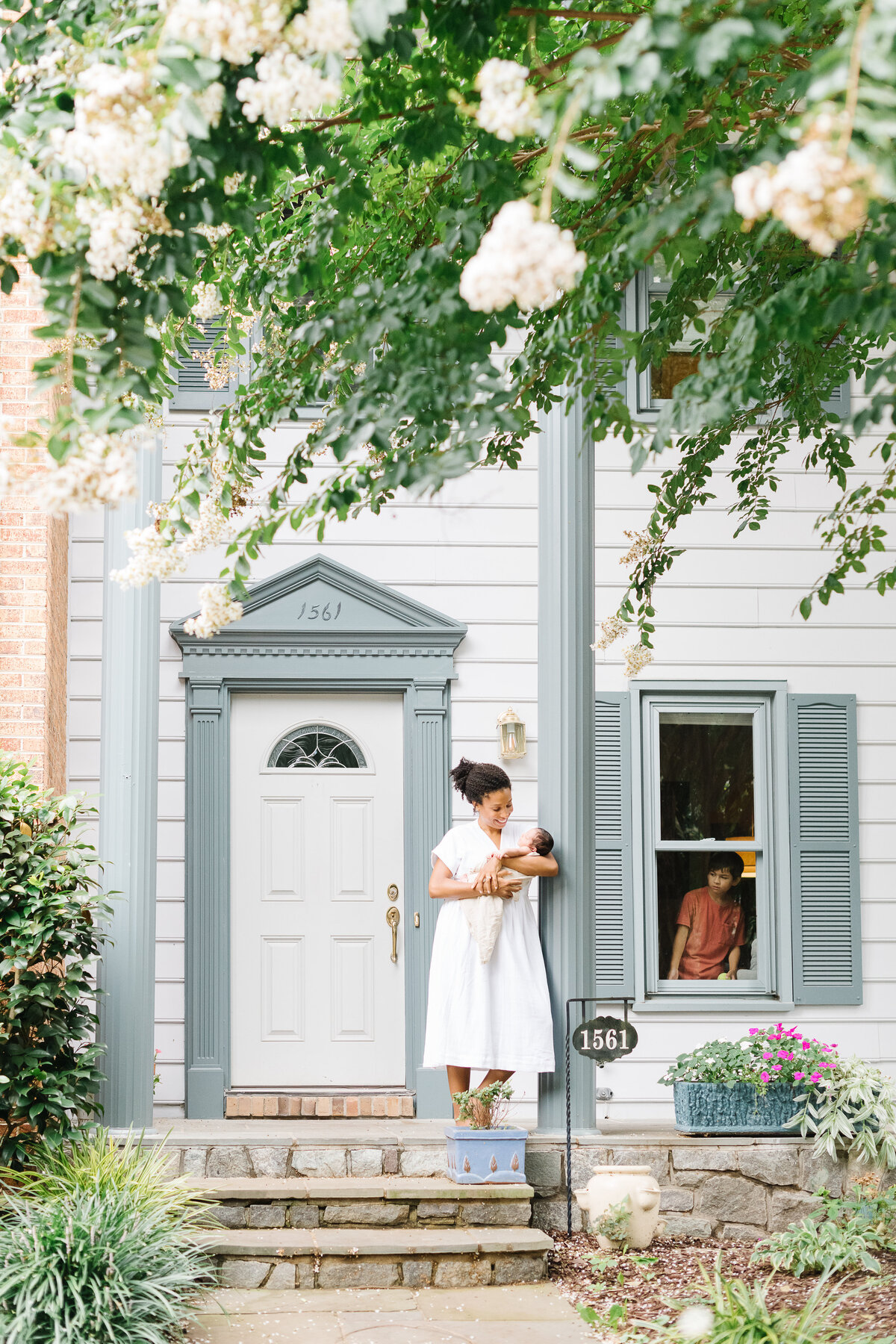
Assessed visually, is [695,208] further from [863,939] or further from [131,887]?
[863,939]

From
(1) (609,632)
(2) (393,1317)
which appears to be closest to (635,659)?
(1) (609,632)

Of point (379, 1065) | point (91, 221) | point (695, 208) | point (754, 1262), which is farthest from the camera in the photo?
point (379, 1065)

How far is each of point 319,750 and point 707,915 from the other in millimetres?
2241

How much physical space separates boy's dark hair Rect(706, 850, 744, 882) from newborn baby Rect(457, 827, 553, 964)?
201cm

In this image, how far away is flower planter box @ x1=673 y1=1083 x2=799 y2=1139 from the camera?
5.22 metres

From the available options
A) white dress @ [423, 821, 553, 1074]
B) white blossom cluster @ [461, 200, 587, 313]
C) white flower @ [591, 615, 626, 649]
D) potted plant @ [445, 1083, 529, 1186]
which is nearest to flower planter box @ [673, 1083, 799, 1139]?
white dress @ [423, 821, 553, 1074]

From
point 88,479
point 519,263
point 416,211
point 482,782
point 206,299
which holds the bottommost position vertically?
point 482,782

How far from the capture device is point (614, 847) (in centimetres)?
670

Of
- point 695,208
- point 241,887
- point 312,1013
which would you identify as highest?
point 695,208

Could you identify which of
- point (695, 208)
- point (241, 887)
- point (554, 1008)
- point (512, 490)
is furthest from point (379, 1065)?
point (695, 208)

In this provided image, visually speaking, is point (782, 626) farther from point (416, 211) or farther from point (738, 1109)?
point (416, 211)

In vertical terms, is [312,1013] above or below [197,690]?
below

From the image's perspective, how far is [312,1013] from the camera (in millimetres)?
6551

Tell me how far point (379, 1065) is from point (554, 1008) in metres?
1.76
